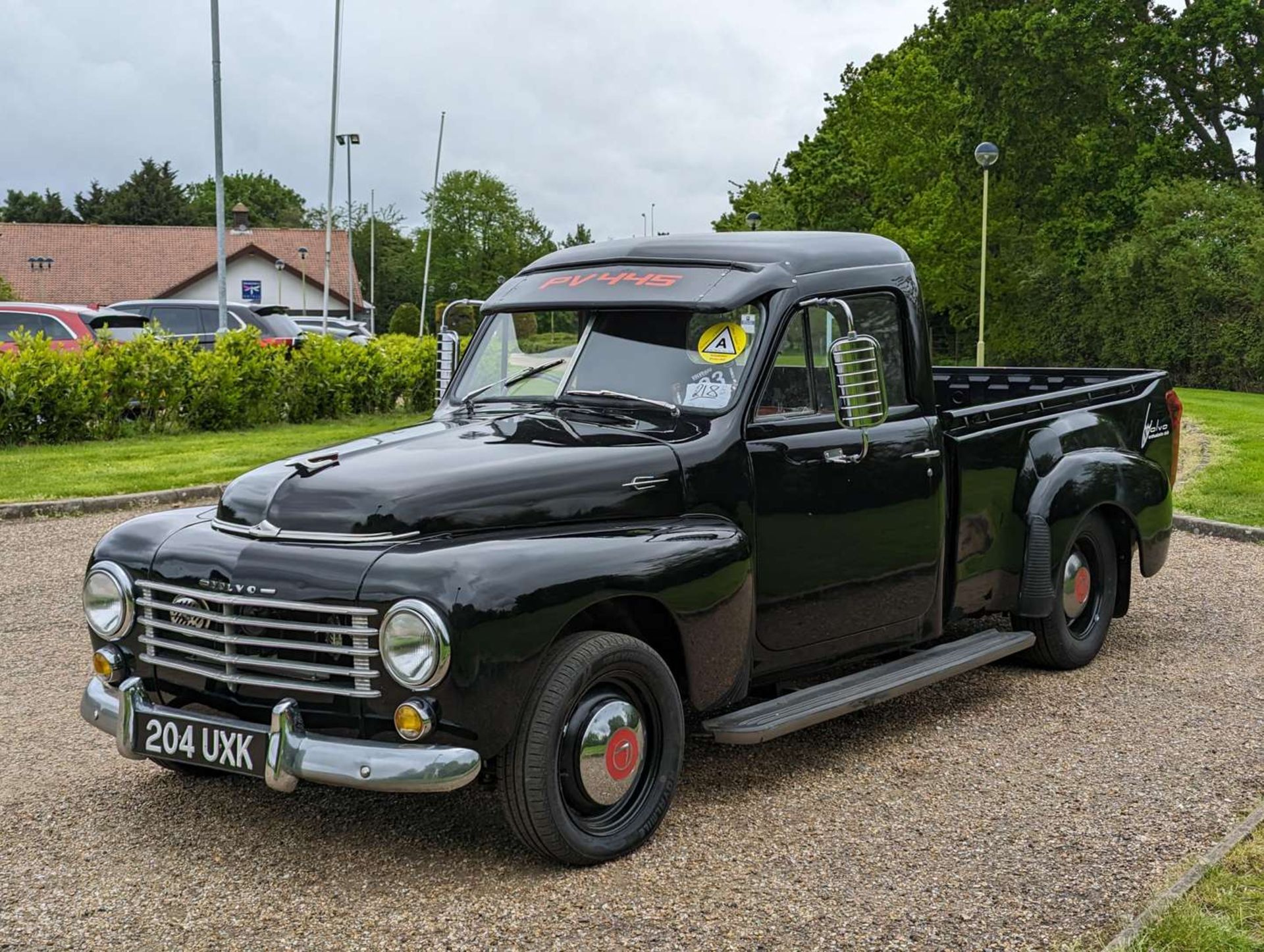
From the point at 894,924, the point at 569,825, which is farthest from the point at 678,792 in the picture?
the point at 894,924

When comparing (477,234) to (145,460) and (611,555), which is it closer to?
(145,460)

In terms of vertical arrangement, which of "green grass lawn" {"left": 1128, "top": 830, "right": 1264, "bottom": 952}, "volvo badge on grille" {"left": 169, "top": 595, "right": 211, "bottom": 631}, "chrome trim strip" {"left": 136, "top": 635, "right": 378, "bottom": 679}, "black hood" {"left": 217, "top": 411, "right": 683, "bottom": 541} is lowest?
"green grass lawn" {"left": 1128, "top": 830, "right": 1264, "bottom": 952}

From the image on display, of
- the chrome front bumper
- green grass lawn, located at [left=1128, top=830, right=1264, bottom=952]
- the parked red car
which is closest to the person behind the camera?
green grass lawn, located at [left=1128, top=830, right=1264, bottom=952]

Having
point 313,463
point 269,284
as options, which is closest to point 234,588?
point 313,463

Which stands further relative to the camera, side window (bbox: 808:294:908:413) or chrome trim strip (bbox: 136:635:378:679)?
side window (bbox: 808:294:908:413)

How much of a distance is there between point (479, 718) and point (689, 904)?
33.7 inches

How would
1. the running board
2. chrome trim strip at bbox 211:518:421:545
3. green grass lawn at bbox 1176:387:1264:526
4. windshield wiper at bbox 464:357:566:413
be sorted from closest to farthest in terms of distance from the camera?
chrome trim strip at bbox 211:518:421:545
the running board
windshield wiper at bbox 464:357:566:413
green grass lawn at bbox 1176:387:1264:526

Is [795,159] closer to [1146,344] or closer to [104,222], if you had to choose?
[1146,344]

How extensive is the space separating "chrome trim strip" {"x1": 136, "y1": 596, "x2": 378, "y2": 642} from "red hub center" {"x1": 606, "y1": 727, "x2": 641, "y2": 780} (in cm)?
85

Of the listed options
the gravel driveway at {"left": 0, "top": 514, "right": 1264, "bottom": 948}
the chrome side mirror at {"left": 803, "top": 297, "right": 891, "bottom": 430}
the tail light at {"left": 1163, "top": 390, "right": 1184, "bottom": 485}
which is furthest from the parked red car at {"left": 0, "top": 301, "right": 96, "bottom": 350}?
the chrome side mirror at {"left": 803, "top": 297, "right": 891, "bottom": 430}

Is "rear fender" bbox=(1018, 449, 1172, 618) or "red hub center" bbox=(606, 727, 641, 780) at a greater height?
"rear fender" bbox=(1018, 449, 1172, 618)

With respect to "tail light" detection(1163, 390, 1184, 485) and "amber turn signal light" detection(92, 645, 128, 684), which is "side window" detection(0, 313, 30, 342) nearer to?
"amber turn signal light" detection(92, 645, 128, 684)

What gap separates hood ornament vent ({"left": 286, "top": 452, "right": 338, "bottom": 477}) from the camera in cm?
467

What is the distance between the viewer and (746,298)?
5.28 m
